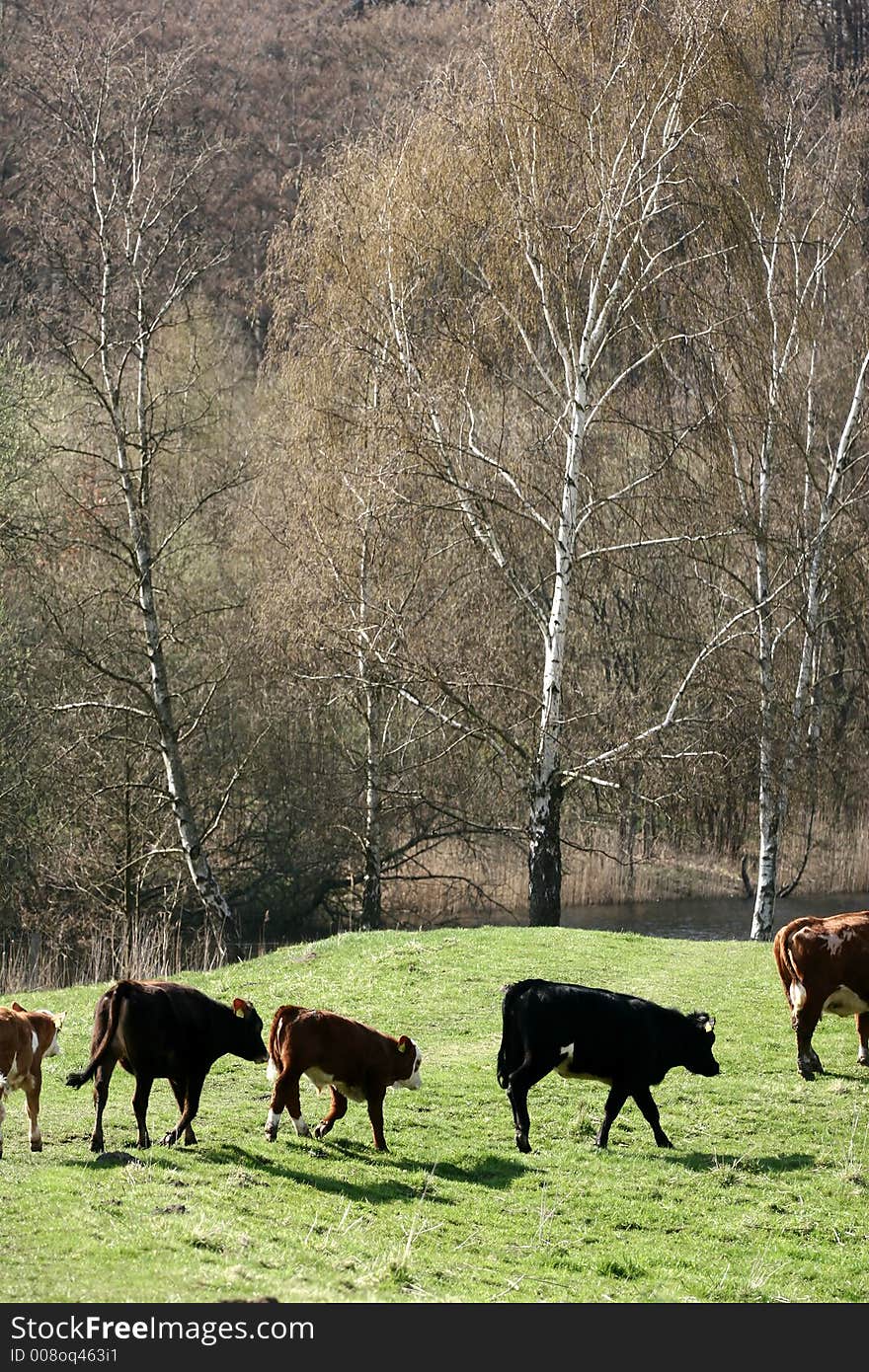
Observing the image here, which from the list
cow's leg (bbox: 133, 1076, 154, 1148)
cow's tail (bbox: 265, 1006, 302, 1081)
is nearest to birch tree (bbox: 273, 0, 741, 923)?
cow's tail (bbox: 265, 1006, 302, 1081)

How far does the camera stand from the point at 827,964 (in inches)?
495

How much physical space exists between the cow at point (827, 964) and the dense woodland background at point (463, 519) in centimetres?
963

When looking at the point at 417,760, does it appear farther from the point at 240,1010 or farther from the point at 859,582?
the point at 240,1010

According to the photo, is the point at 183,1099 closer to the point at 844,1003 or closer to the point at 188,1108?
the point at 188,1108

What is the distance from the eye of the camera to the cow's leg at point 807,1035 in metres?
12.8

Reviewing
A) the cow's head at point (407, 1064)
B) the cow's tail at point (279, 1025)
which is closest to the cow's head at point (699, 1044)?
the cow's head at point (407, 1064)

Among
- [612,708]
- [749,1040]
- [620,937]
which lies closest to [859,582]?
[612,708]

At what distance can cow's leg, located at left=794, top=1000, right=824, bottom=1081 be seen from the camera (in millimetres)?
12750

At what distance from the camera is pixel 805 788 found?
32719mm

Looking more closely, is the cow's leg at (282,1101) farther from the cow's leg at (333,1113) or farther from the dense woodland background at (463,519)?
the dense woodland background at (463,519)

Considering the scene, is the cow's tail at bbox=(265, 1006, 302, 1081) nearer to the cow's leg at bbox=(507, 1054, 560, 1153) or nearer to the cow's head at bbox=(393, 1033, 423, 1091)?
the cow's head at bbox=(393, 1033, 423, 1091)

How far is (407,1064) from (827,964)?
4.25m

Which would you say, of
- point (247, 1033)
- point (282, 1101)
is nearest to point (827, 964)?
point (282, 1101)
